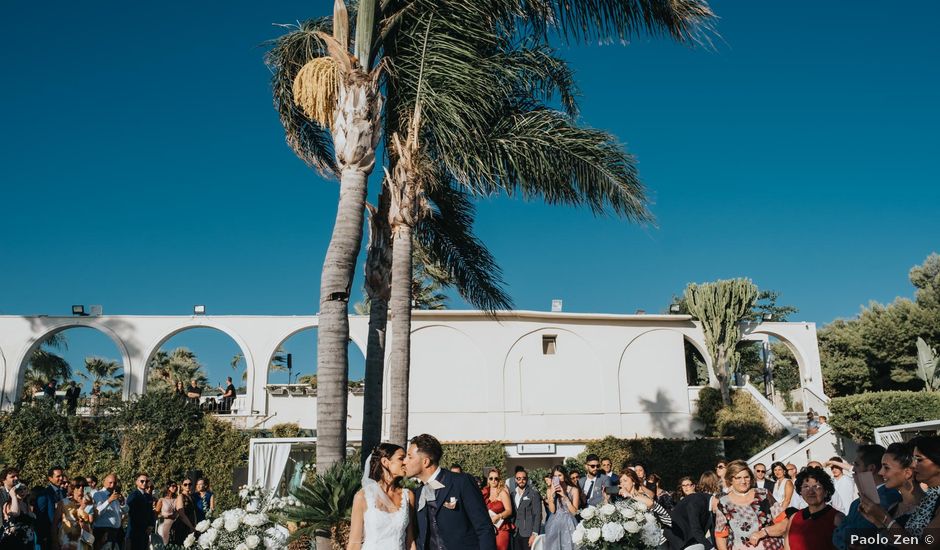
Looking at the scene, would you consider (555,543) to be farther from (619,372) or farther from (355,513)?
(619,372)

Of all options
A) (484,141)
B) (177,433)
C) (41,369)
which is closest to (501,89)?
(484,141)

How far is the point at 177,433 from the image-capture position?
78.1 feet

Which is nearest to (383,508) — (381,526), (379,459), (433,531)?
(381,526)

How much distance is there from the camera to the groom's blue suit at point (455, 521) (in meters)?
4.90

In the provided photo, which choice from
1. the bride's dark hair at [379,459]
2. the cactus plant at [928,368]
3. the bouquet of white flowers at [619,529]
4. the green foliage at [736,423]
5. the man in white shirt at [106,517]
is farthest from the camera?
the cactus plant at [928,368]

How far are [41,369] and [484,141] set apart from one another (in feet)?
103

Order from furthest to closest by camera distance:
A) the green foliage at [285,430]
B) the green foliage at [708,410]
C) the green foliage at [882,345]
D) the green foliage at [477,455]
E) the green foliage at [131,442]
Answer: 1. the green foliage at [882,345]
2. the green foliage at [708,410]
3. the green foliage at [477,455]
4. the green foliage at [285,430]
5. the green foliage at [131,442]

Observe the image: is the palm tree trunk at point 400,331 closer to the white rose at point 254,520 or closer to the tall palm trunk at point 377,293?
the tall palm trunk at point 377,293

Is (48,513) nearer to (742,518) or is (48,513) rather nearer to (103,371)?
(742,518)

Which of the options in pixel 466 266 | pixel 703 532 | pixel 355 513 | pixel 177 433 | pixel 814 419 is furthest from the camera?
pixel 814 419

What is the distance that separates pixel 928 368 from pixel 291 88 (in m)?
31.7

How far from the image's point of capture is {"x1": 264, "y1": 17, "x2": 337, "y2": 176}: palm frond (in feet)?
40.8

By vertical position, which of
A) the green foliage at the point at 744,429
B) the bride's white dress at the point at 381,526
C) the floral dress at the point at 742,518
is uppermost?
the green foliage at the point at 744,429

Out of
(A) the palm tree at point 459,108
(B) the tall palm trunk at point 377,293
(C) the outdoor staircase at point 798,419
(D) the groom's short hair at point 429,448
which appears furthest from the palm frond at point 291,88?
(C) the outdoor staircase at point 798,419
